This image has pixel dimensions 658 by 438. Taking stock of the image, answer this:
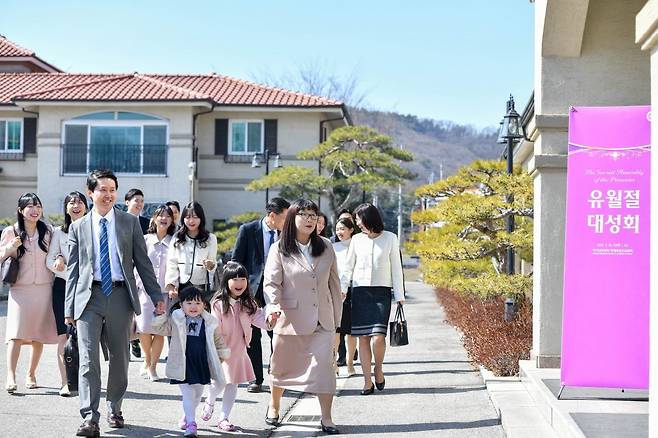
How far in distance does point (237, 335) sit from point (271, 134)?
29.0 meters

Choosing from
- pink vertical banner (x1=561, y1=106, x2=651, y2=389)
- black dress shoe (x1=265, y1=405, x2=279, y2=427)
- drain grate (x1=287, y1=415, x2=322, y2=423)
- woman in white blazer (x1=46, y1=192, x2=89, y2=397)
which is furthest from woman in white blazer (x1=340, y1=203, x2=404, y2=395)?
woman in white blazer (x1=46, y1=192, x2=89, y2=397)

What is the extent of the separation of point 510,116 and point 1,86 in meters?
28.6

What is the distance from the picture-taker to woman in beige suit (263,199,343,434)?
8648 millimetres

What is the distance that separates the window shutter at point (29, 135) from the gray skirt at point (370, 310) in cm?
2959

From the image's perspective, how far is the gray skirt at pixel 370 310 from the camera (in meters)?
10.7

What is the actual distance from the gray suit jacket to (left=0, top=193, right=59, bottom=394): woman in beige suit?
2.07m

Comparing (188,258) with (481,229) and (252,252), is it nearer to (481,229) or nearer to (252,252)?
(252,252)

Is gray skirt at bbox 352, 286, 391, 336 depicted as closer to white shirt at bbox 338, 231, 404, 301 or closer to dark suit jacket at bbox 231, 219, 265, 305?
white shirt at bbox 338, 231, 404, 301

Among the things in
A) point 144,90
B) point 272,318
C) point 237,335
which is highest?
point 144,90

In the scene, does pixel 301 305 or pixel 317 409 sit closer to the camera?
pixel 301 305

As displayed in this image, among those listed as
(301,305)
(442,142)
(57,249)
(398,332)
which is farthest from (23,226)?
(442,142)

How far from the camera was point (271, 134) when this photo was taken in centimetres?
3775

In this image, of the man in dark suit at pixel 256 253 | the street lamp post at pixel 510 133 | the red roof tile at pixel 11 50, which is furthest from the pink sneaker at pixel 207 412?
the red roof tile at pixel 11 50

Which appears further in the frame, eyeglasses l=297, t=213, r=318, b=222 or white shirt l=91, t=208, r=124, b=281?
eyeglasses l=297, t=213, r=318, b=222
